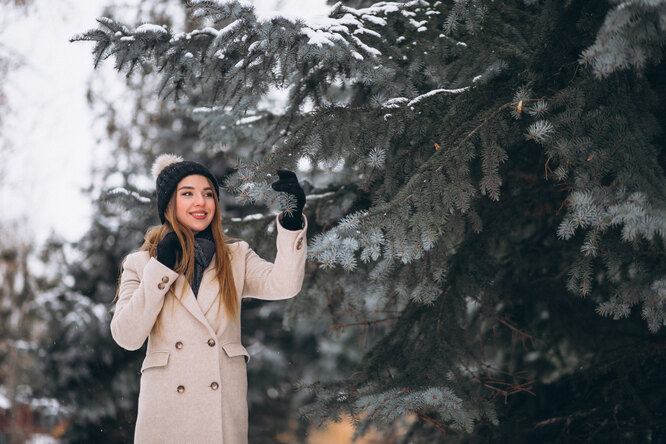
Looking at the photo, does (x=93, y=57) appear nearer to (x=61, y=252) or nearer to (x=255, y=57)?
(x=255, y=57)

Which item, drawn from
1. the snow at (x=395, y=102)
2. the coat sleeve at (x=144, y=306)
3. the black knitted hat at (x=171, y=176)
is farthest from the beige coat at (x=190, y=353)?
the snow at (x=395, y=102)

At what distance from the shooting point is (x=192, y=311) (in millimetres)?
2428

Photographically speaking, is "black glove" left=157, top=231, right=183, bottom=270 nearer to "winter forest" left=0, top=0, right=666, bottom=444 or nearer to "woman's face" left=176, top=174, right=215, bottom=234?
"woman's face" left=176, top=174, right=215, bottom=234

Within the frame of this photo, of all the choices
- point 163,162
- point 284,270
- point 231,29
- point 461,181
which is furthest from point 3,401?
point 461,181

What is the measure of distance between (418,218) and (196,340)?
3.38ft

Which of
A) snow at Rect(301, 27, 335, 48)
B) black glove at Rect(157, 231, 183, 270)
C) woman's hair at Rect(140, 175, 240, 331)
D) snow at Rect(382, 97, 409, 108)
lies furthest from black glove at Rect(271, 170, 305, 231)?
snow at Rect(382, 97, 409, 108)

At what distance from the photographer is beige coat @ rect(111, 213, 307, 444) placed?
7.73 feet

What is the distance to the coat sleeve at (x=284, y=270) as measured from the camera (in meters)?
2.41

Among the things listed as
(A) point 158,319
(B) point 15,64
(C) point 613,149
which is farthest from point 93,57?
(B) point 15,64

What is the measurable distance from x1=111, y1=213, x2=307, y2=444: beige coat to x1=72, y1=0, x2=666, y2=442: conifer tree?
0.72 ft

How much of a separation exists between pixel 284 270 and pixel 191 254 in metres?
0.39

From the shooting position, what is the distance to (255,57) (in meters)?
2.72

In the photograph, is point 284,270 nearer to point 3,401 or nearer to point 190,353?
point 190,353

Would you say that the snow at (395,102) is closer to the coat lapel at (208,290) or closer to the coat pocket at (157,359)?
the coat lapel at (208,290)
